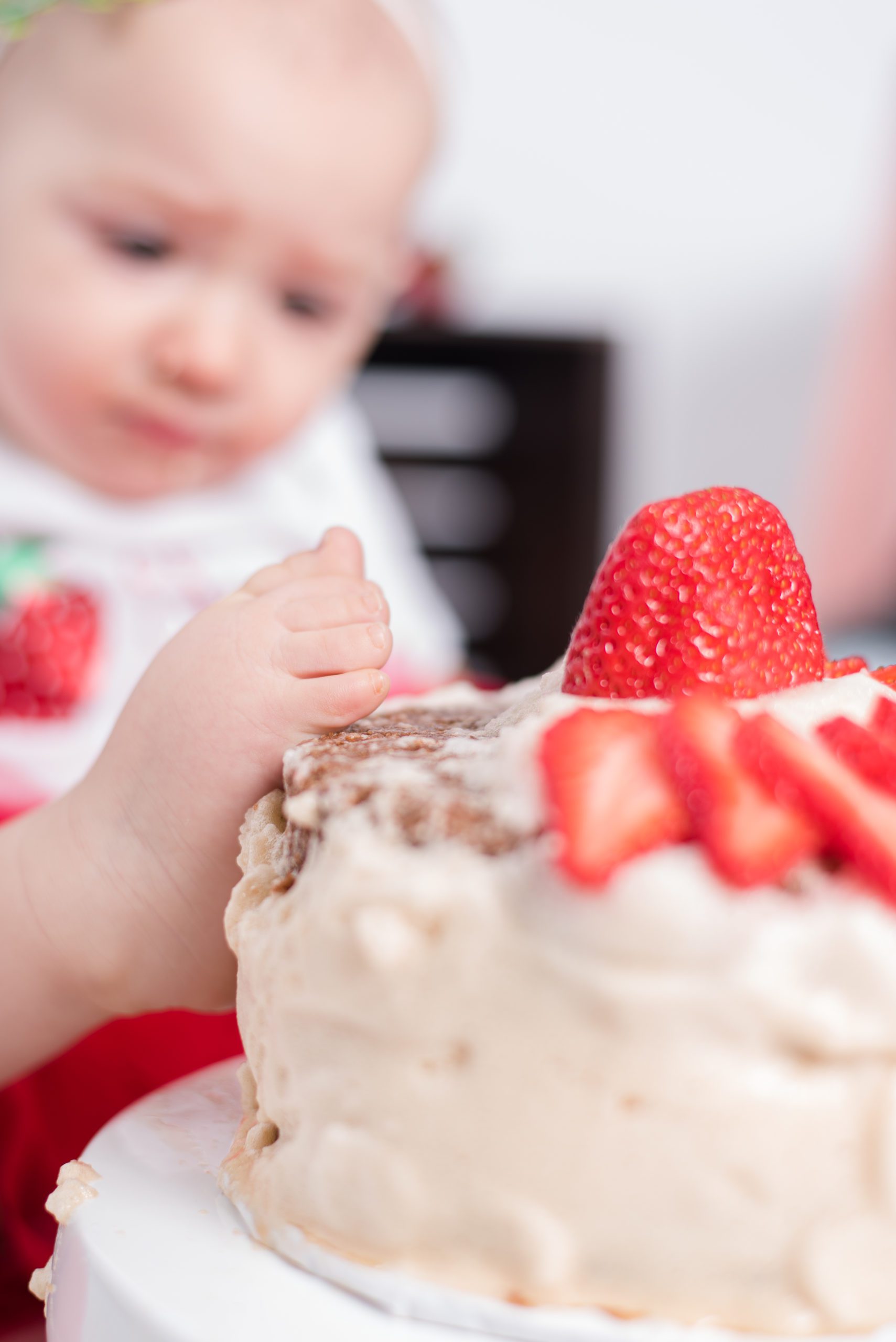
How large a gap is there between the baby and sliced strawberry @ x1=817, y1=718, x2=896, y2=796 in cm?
21

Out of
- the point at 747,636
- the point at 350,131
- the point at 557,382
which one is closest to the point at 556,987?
the point at 747,636

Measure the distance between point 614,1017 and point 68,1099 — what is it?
1.98ft

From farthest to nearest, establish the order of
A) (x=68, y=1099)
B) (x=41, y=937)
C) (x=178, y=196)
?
(x=178, y=196)
(x=68, y=1099)
(x=41, y=937)

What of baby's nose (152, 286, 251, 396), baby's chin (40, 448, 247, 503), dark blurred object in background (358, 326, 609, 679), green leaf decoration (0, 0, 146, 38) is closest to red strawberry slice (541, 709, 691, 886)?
baby's nose (152, 286, 251, 396)

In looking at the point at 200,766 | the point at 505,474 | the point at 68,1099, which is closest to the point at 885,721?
the point at 200,766

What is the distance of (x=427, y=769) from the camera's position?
0.51 metres

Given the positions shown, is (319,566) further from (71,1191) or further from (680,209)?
(680,209)

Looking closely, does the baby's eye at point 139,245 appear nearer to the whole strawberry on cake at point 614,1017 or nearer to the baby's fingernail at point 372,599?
the baby's fingernail at point 372,599

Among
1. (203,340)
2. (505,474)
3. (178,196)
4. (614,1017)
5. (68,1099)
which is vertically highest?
(178,196)

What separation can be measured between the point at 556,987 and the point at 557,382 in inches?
91.6

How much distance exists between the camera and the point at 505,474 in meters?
2.74

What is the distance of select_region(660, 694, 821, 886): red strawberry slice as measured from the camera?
44cm

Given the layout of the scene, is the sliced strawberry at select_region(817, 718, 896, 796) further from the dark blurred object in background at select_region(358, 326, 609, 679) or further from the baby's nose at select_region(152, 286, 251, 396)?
the dark blurred object in background at select_region(358, 326, 609, 679)

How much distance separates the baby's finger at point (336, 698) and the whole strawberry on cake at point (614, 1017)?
0.08 metres
